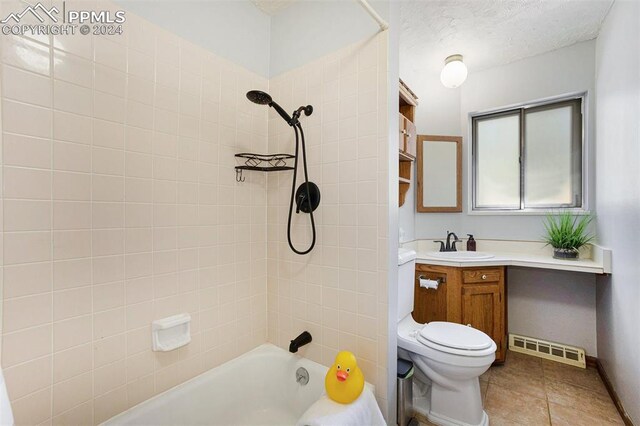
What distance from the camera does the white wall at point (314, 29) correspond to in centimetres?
145

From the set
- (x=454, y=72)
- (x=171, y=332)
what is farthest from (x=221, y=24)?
(x=454, y=72)

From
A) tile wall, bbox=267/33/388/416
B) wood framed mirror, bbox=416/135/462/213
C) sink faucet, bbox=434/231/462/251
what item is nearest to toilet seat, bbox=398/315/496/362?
tile wall, bbox=267/33/388/416

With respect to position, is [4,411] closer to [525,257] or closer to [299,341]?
[299,341]

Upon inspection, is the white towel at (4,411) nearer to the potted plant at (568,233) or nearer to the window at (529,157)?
the potted plant at (568,233)

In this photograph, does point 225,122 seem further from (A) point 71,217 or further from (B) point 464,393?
(B) point 464,393

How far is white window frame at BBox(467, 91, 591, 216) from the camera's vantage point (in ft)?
7.80

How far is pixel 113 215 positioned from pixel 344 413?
1218 mm

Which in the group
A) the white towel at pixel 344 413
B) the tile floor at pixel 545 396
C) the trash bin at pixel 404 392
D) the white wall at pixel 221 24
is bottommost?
the tile floor at pixel 545 396

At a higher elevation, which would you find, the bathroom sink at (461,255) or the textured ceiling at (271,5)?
the textured ceiling at (271,5)

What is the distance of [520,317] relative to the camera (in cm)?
259

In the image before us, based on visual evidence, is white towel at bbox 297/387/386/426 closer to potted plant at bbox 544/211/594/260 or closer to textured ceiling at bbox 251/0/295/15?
potted plant at bbox 544/211/594/260

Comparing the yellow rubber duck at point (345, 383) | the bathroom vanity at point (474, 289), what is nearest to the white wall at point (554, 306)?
the bathroom vanity at point (474, 289)

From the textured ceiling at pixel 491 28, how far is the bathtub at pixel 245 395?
239cm

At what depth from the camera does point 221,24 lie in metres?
1.55
